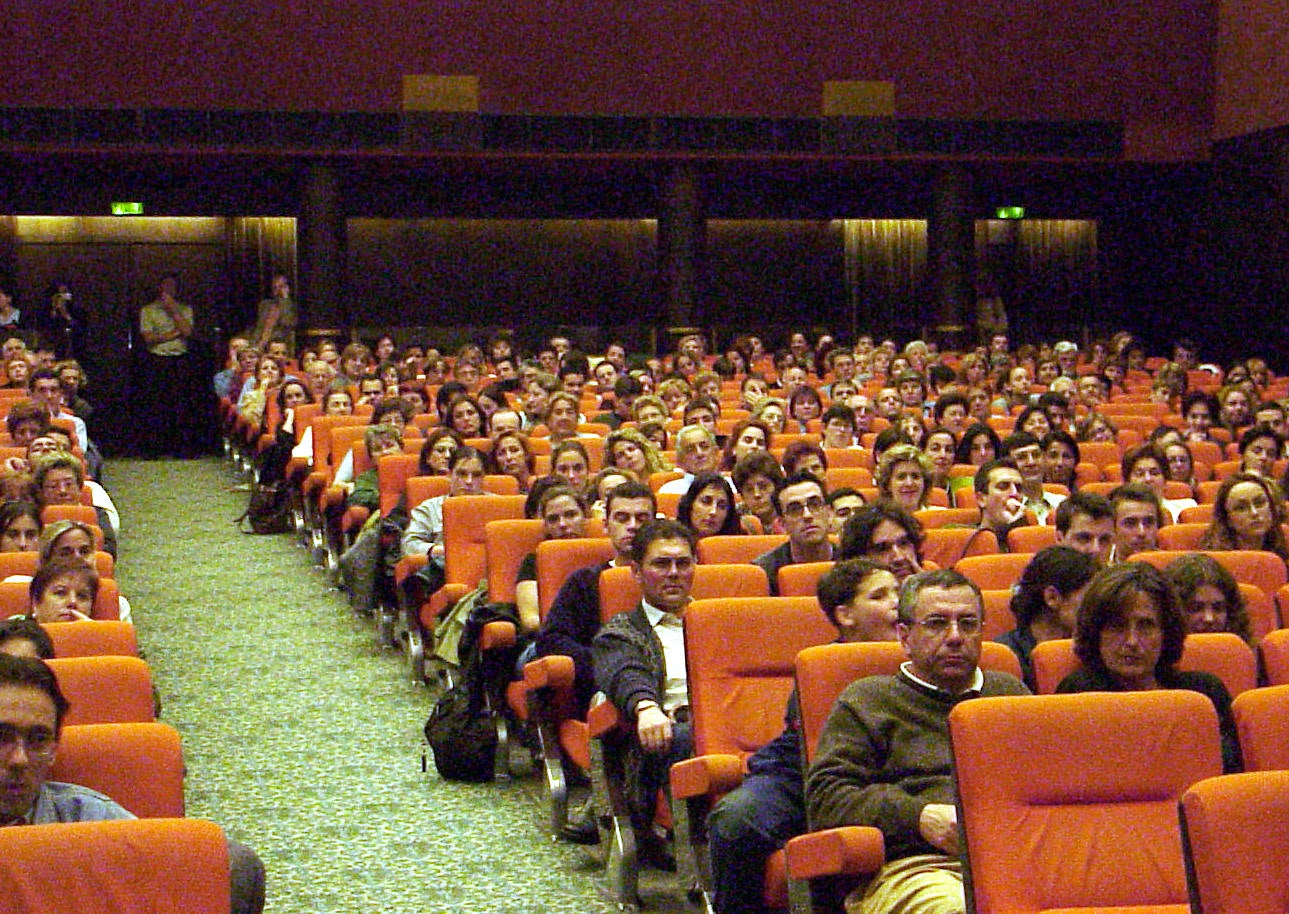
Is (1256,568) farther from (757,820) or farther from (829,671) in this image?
(757,820)

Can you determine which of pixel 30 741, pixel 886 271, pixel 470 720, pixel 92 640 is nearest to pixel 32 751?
pixel 30 741

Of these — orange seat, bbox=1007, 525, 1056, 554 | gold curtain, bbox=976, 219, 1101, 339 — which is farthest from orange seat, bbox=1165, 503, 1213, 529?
gold curtain, bbox=976, 219, 1101, 339

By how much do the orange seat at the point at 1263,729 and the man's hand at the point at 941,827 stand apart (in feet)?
1.79

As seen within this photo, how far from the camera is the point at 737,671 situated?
4.52 metres

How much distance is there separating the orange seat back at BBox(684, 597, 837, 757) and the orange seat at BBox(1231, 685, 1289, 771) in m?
1.29

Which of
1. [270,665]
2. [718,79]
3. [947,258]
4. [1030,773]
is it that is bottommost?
[270,665]

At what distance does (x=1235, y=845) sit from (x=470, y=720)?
3397 mm

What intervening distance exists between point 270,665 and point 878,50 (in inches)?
487

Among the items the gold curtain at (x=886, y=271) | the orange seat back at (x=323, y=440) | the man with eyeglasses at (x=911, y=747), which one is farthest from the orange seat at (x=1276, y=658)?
the gold curtain at (x=886, y=271)

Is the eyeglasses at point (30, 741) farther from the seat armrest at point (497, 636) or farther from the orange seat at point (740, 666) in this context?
the seat armrest at point (497, 636)

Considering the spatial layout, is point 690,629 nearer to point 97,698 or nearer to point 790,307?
point 97,698

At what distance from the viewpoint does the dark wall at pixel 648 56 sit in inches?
671

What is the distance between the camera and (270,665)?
746cm

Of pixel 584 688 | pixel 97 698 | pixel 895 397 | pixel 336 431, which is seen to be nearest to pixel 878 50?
pixel 895 397
